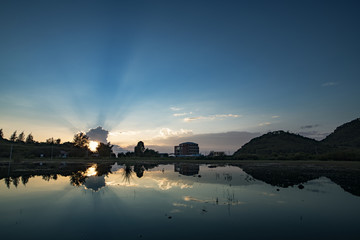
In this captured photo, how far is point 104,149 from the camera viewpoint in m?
134

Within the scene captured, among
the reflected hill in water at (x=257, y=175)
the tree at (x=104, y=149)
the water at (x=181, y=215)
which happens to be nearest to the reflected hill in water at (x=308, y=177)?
the reflected hill in water at (x=257, y=175)

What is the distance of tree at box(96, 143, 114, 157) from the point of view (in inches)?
5164

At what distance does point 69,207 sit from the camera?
16.8 metres

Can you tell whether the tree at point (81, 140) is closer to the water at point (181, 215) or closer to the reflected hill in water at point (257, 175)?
the reflected hill in water at point (257, 175)

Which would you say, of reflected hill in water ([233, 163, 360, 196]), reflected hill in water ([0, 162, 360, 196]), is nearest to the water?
reflected hill in water ([233, 163, 360, 196])

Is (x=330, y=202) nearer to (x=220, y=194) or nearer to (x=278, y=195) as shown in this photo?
(x=278, y=195)

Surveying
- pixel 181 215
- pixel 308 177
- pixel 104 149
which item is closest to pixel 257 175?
pixel 308 177

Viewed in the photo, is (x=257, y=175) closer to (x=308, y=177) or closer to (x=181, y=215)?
(x=308, y=177)

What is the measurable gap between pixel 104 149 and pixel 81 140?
26242 mm

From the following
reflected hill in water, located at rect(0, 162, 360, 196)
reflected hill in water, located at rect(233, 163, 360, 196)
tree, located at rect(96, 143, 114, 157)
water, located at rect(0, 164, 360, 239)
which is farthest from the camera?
tree, located at rect(96, 143, 114, 157)

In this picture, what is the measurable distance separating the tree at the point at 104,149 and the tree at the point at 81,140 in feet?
53.9

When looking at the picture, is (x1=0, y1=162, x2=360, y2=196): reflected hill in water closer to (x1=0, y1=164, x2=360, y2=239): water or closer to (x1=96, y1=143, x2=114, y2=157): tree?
(x1=0, y1=164, x2=360, y2=239): water

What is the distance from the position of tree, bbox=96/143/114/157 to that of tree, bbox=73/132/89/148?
1642cm

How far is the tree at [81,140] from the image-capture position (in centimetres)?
14562
